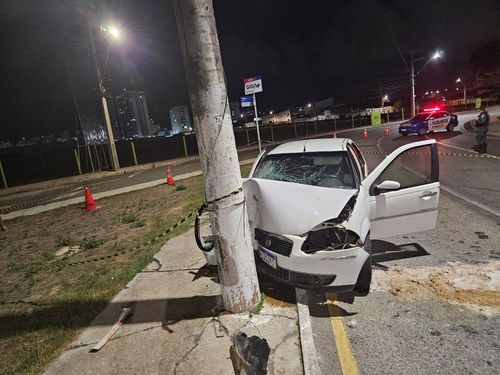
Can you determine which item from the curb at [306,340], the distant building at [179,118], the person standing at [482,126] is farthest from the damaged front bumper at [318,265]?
the distant building at [179,118]

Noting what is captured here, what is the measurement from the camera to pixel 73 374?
2.91m

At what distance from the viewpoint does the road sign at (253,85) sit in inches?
444

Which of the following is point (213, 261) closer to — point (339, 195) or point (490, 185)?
point (339, 195)

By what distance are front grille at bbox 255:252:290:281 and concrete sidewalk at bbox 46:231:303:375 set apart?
0.39 metres

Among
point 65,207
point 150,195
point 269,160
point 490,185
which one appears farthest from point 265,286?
point 65,207

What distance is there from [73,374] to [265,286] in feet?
7.38

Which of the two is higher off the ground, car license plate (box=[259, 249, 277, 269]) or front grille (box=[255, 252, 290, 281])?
car license plate (box=[259, 249, 277, 269])

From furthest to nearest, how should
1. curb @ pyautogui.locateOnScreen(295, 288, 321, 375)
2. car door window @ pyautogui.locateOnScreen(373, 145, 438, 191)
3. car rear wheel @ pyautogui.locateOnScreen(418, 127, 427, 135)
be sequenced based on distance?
car rear wheel @ pyautogui.locateOnScreen(418, 127, 427, 135), car door window @ pyautogui.locateOnScreen(373, 145, 438, 191), curb @ pyautogui.locateOnScreen(295, 288, 321, 375)

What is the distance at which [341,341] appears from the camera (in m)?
3.01

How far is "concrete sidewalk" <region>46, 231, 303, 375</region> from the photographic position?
2.86 m

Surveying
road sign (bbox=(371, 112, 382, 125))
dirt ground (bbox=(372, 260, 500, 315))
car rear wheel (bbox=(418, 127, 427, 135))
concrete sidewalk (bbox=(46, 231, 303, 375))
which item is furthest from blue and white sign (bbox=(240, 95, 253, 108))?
road sign (bbox=(371, 112, 382, 125))

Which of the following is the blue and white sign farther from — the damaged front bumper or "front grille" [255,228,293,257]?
the damaged front bumper

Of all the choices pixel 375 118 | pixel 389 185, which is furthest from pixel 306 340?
pixel 375 118

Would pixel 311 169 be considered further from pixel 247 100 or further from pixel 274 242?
pixel 247 100
